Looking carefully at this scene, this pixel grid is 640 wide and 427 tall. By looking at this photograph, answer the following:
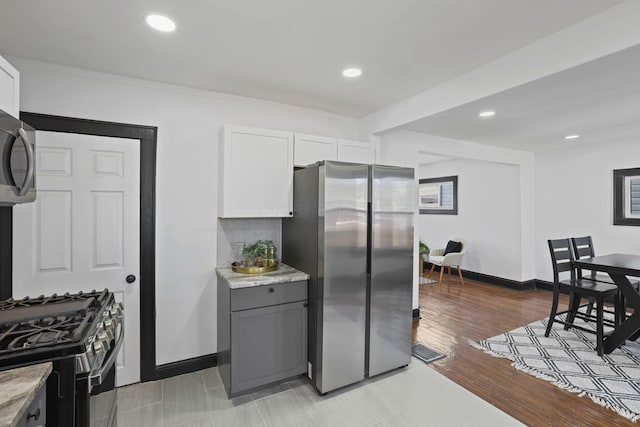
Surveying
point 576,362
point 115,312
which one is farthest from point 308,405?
point 576,362

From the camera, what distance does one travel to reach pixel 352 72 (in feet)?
8.00

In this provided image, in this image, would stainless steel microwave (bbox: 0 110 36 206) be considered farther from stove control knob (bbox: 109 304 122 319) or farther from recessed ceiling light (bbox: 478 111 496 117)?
recessed ceiling light (bbox: 478 111 496 117)

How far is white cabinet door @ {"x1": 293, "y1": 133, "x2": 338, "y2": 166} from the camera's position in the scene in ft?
9.50

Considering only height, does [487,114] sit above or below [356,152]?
above

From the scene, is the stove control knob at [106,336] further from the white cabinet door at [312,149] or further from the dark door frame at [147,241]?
the white cabinet door at [312,149]

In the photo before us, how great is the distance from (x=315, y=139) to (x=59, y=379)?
2460 millimetres

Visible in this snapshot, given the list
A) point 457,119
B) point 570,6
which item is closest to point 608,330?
point 457,119

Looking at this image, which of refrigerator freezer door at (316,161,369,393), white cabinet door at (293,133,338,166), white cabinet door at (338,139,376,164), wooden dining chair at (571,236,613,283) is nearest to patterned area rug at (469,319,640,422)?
wooden dining chair at (571,236,613,283)

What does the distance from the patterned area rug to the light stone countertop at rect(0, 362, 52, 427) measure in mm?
3376

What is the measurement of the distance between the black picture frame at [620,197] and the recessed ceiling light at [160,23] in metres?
5.87

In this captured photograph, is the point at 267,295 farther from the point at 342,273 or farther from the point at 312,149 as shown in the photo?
the point at 312,149

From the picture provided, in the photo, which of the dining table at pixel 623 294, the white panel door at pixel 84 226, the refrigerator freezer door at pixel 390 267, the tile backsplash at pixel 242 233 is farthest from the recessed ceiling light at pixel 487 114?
the white panel door at pixel 84 226

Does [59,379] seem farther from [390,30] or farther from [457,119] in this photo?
[457,119]

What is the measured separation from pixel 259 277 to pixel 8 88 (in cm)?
181
